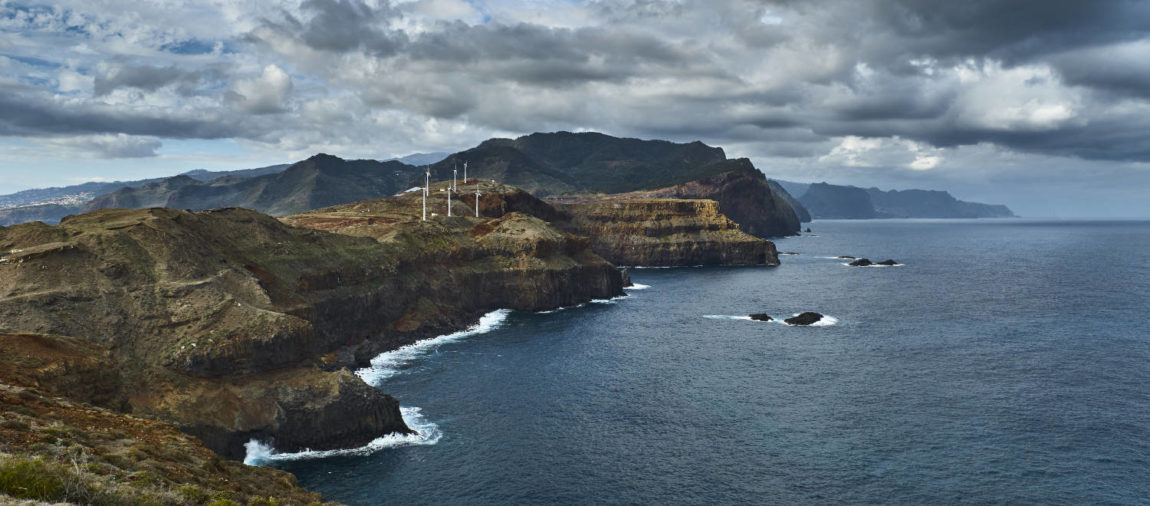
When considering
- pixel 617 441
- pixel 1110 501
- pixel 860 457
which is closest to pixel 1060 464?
pixel 1110 501

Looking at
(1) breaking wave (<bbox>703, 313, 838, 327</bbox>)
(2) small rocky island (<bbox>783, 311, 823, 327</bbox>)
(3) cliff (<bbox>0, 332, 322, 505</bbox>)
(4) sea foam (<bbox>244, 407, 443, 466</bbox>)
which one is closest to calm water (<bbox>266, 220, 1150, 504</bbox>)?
(4) sea foam (<bbox>244, 407, 443, 466</bbox>)

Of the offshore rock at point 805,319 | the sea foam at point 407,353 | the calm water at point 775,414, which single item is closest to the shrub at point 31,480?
the calm water at point 775,414

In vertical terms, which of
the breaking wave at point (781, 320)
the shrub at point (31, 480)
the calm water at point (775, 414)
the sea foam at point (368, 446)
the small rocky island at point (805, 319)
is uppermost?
the shrub at point (31, 480)

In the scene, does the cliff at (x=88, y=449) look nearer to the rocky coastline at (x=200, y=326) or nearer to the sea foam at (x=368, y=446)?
the rocky coastline at (x=200, y=326)

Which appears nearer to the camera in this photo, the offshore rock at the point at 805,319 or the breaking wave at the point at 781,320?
the breaking wave at the point at 781,320

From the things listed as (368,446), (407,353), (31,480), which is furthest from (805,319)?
(31,480)

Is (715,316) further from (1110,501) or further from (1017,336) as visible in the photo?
(1110,501)
